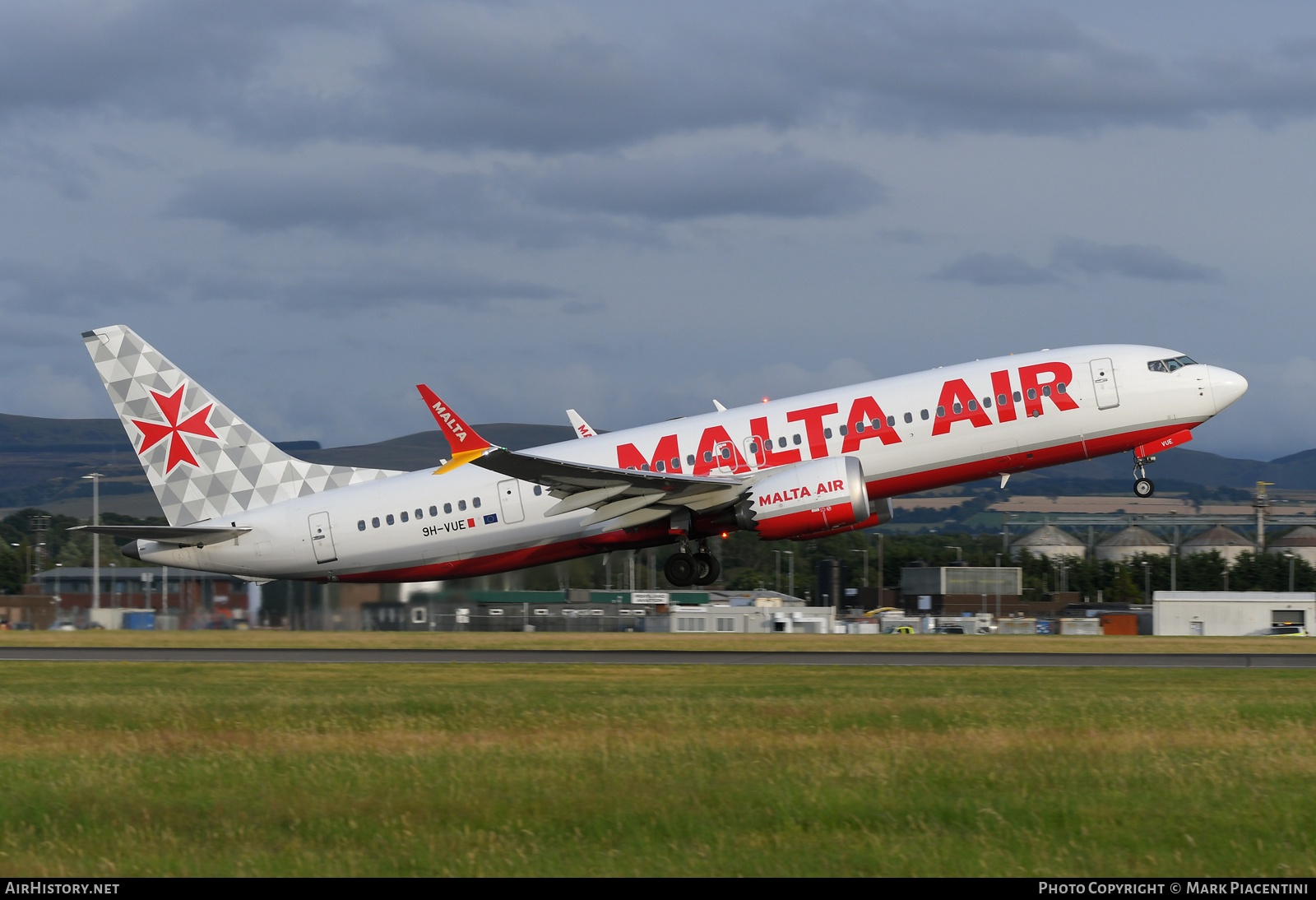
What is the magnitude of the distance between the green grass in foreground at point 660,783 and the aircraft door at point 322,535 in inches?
618

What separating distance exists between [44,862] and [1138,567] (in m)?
150

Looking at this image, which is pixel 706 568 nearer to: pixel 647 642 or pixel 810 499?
pixel 810 499


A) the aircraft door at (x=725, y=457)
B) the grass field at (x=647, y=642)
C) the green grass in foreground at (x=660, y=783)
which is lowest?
the grass field at (x=647, y=642)

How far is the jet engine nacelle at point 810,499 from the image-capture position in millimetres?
34531

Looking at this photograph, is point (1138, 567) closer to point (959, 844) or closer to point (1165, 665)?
point (1165, 665)

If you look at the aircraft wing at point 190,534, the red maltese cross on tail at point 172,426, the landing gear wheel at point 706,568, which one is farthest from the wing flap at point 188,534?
the landing gear wheel at point 706,568

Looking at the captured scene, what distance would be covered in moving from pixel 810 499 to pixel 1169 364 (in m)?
10.0

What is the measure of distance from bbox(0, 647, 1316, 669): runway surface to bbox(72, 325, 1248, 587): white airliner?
3.05 meters

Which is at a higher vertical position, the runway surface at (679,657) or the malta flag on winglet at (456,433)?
the malta flag on winglet at (456,433)

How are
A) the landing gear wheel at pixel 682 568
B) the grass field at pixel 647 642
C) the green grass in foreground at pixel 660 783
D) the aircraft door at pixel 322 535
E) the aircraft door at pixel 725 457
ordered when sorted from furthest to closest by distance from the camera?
the aircraft door at pixel 322 535
the grass field at pixel 647 642
the landing gear wheel at pixel 682 568
the aircraft door at pixel 725 457
the green grass in foreground at pixel 660 783

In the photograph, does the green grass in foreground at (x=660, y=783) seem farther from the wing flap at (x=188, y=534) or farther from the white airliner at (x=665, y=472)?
the wing flap at (x=188, y=534)

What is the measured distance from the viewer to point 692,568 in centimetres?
3834

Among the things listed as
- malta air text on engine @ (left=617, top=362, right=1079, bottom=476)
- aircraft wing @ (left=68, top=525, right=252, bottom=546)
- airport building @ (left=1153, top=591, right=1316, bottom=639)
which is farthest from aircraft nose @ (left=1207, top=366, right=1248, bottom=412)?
airport building @ (left=1153, top=591, right=1316, bottom=639)

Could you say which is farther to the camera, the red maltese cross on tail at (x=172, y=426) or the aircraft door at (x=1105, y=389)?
the red maltese cross on tail at (x=172, y=426)
